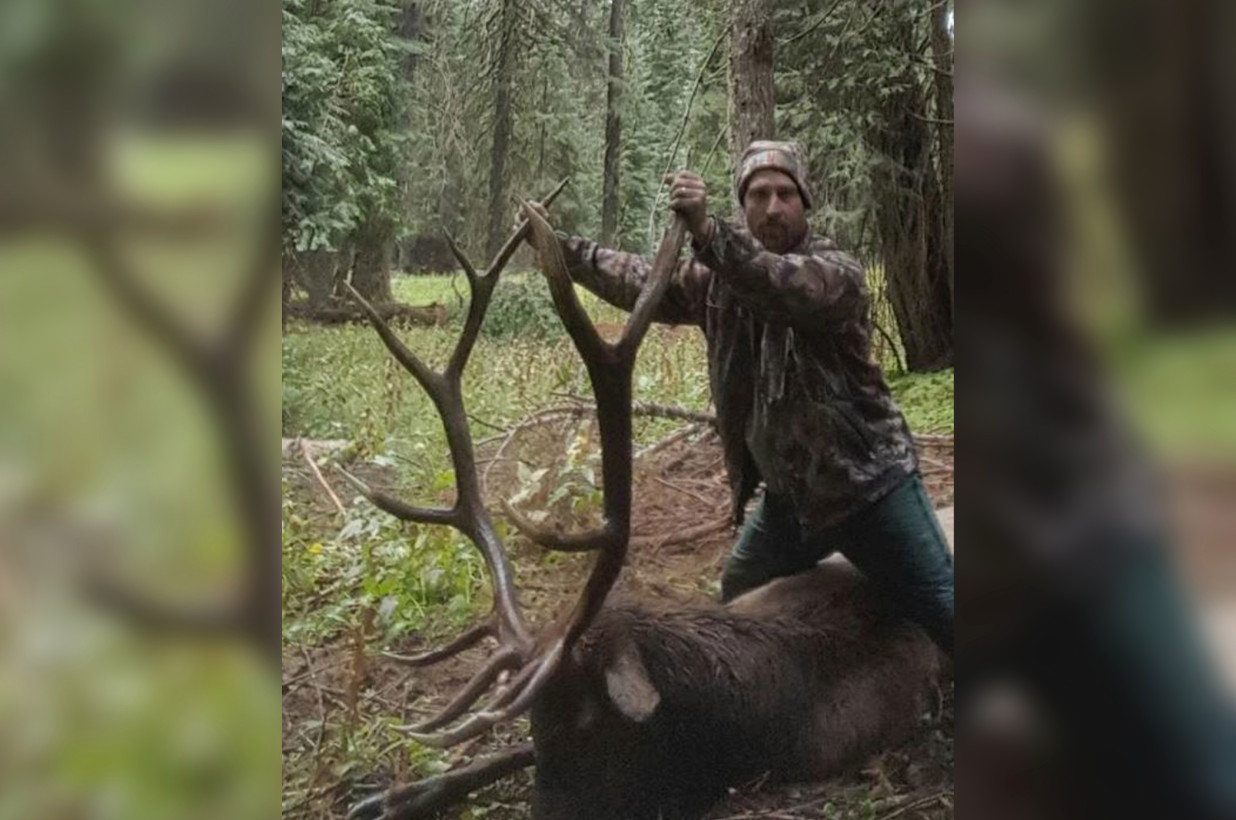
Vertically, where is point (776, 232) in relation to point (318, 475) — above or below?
above

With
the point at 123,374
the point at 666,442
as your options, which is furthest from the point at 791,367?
the point at 123,374

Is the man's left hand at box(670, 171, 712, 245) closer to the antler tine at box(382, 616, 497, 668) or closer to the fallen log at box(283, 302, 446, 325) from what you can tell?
the fallen log at box(283, 302, 446, 325)

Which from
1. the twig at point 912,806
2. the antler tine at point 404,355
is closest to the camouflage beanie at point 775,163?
the antler tine at point 404,355

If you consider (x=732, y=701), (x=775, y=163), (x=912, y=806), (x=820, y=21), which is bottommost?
(x=912, y=806)

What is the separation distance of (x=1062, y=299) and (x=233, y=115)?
1409 millimetres

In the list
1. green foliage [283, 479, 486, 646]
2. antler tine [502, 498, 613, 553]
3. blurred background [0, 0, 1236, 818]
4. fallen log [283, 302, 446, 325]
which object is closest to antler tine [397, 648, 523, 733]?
green foliage [283, 479, 486, 646]

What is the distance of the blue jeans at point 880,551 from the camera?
223 cm

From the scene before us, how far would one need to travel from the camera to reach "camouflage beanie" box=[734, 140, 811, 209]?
220cm

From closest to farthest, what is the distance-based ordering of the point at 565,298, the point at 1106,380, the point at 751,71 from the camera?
the point at 1106,380 < the point at 565,298 < the point at 751,71

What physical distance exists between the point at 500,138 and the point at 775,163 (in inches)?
20.8

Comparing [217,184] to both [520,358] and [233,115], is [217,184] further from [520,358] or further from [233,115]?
[520,358]

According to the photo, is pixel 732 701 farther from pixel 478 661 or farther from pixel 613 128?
pixel 613 128

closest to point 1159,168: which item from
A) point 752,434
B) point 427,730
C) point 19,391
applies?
point 752,434

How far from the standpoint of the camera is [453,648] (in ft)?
7.36
